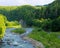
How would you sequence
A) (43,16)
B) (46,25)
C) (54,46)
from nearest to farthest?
(54,46), (46,25), (43,16)

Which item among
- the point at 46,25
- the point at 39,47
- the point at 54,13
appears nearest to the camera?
the point at 39,47

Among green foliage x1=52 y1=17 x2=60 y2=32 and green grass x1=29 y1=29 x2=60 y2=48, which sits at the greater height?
green grass x1=29 y1=29 x2=60 y2=48

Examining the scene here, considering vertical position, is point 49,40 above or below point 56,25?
above

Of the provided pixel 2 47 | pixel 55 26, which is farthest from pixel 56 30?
pixel 2 47

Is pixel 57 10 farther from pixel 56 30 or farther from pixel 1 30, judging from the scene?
pixel 1 30

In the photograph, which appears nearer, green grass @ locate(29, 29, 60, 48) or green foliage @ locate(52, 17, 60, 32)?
green grass @ locate(29, 29, 60, 48)

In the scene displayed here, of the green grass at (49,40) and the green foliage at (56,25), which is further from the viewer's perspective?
the green foliage at (56,25)

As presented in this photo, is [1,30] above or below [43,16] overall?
above

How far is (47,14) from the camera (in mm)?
178250

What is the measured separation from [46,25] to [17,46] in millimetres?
55728

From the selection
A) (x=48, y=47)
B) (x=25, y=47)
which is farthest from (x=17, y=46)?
(x=48, y=47)

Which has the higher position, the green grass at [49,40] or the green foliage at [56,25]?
the green grass at [49,40]

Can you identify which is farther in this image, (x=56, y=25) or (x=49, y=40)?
(x=56, y=25)

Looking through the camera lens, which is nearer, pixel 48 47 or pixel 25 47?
pixel 48 47
